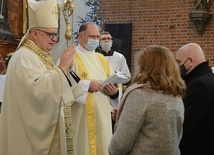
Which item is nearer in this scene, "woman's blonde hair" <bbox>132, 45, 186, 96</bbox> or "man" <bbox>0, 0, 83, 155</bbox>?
"woman's blonde hair" <bbox>132, 45, 186, 96</bbox>

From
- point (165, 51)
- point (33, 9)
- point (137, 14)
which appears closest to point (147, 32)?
point (137, 14)

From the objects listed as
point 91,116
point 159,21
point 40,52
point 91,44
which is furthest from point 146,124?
point 159,21

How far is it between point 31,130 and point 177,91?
1.31m

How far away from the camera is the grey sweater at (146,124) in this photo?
8.78ft

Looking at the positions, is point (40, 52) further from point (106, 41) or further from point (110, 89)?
point (106, 41)

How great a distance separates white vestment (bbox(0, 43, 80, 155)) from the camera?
333 centimetres

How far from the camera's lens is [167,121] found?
8.92 ft

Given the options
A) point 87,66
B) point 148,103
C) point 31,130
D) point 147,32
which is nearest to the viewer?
point 148,103

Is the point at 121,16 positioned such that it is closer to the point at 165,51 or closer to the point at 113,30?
the point at 113,30

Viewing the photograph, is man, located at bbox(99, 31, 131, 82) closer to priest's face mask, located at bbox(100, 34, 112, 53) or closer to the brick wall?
priest's face mask, located at bbox(100, 34, 112, 53)

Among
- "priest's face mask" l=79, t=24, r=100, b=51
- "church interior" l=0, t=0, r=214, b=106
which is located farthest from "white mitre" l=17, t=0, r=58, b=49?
"church interior" l=0, t=0, r=214, b=106

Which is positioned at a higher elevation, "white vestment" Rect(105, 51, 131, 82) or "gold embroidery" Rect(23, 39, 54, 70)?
"gold embroidery" Rect(23, 39, 54, 70)

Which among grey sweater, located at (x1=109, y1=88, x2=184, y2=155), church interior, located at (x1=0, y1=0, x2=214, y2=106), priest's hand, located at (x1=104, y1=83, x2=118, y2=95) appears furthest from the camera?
church interior, located at (x1=0, y1=0, x2=214, y2=106)

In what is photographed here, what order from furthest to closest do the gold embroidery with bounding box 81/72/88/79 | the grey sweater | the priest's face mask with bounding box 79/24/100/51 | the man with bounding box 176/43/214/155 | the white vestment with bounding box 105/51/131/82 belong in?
the white vestment with bounding box 105/51/131/82, the priest's face mask with bounding box 79/24/100/51, the gold embroidery with bounding box 81/72/88/79, the man with bounding box 176/43/214/155, the grey sweater
